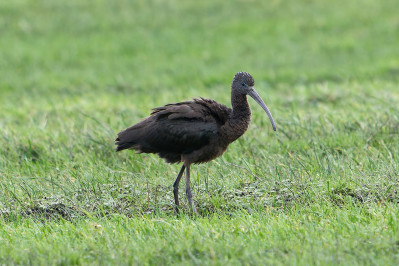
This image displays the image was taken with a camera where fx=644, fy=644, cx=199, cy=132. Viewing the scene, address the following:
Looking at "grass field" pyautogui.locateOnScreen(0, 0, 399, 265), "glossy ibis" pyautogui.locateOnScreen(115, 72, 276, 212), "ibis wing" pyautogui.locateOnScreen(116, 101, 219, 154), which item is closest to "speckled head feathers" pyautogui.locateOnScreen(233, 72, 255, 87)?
"glossy ibis" pyautogui.locateOnScreen(115, 72, 276, 212)

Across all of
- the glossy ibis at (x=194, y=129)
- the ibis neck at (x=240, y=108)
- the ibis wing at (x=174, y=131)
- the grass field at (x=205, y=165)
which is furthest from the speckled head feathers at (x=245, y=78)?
the grass field at (x=205, y=165)

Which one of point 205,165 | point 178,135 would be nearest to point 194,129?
point 178,135

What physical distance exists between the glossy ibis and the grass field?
0.40 meters

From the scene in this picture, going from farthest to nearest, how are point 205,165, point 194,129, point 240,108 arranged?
point 205,165 < point 240,108 < point 194,129

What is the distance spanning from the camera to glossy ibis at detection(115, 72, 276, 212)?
625 cm

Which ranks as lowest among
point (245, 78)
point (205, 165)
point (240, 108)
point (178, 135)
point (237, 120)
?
point (205, 165)

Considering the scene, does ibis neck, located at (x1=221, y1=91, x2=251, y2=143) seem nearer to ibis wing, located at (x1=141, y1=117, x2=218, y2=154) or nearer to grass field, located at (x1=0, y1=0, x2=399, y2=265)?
ibis wing, located at (x1=141, y1=117, x2=218, y2=154)

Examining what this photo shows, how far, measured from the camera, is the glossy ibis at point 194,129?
6.25m

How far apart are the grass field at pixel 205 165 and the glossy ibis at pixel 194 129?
15.7 inches

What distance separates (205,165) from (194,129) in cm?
128

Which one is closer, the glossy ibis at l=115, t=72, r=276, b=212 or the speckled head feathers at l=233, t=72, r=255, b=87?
the glossy ibis at l=115, t=72, r=276, b=212

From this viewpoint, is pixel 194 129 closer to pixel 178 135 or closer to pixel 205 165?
pixel 178 135

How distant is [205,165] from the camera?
7430 millimetres

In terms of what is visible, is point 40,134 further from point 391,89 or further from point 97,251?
point 391,89
